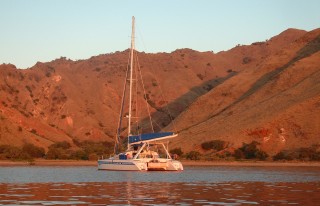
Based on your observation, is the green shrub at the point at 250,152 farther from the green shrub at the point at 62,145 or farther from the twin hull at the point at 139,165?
Result: the twin hull at the point at 139,165

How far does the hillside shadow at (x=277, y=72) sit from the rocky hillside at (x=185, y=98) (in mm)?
209

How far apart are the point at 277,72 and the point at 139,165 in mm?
71617

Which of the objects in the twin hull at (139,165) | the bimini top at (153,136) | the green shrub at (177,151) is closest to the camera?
the twin hull at (139,165)

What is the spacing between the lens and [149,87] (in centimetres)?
15388

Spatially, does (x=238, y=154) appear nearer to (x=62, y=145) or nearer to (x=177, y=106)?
(x=62, y=145)

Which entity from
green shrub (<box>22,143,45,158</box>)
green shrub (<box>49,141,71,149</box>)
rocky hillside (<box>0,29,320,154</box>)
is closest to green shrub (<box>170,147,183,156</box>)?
rocky hillside (<box>0,29,320,154</box>)

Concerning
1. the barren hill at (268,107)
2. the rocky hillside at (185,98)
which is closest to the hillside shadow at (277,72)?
the barren hill at (268,107)

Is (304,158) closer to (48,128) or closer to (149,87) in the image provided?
(48,128)

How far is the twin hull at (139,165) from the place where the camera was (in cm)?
5878

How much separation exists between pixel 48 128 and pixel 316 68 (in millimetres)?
46140

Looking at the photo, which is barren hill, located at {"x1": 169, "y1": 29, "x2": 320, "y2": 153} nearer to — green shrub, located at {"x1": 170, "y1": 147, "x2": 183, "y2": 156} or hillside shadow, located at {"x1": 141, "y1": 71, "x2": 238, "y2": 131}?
green shrub, located at {"x1": 170, "y1": 147, "x2": 183, "y2": 156}

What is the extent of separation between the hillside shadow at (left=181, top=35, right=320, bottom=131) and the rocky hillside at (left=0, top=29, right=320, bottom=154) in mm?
209

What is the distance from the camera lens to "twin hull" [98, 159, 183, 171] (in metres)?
58.8

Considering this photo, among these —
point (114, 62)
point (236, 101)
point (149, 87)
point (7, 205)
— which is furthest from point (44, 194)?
point (114, 62)
